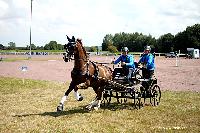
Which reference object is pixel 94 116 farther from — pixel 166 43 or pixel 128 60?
pixel 166 43

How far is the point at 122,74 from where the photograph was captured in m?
15.3

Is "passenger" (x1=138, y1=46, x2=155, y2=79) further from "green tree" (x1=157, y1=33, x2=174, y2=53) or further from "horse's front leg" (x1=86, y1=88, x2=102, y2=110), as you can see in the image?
"green tree" (x1=157, y1=33, x2=174, y2=53)

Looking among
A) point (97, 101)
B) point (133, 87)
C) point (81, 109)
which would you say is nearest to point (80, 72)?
point (97, 101)

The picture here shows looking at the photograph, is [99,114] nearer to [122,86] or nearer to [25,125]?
[122,86]

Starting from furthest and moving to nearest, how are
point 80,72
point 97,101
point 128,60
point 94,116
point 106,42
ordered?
point 106,42
point 128,60
point 97,101
point 80,72
point 94,116

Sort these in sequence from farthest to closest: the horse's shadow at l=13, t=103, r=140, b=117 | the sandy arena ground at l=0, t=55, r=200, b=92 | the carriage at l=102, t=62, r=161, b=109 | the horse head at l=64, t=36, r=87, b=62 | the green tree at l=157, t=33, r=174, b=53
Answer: the green tree at l=157, t=33, r=174, b=53 → the sandy arena ground at l=0, t=55, r=200, b=92 → the carriage at l=102, t=62, r=161, b=109 → the horse's shadow at l=13, t=103, r=140, b=117 → the horse head at l=64, t=36, r=87, b=62

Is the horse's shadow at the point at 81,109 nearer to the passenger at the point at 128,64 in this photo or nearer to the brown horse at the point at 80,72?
the brown horse at the point at 80,72

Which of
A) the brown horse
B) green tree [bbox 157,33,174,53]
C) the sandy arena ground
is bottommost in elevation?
the sandy arena ground

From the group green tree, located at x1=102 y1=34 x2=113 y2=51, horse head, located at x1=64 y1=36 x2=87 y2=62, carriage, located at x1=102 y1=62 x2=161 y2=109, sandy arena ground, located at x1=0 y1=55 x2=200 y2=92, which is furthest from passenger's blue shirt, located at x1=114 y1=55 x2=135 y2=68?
green tree, located at x1=102 y1=34 x2=113 y2=51

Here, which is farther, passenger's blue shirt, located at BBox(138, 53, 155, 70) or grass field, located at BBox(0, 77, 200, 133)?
passenger's blue shirt, located at BBox(138, 53, 155, 70)

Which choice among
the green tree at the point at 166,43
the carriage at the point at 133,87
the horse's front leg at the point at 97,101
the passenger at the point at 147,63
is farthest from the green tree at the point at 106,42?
the horse's front leg at the point at 97,101

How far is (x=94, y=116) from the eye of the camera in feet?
42.8

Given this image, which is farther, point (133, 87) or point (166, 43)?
point (166, 43)

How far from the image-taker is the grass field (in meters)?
11.2
